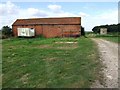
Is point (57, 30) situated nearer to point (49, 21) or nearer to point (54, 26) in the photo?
point (54, 26)

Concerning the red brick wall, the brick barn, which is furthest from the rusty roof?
the red brick wall

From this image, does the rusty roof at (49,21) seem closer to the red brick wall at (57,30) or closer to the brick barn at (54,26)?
the brick barn at (54,26)

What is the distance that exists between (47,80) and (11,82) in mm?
1246

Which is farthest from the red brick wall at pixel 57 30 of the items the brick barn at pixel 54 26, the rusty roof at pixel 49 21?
the rusty roof at pixel 49 21

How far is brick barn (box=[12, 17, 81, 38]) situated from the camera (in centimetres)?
5212

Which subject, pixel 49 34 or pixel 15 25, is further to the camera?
pixel 15 25

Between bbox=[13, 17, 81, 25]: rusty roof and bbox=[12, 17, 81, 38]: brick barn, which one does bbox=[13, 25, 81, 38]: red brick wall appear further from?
bbox=[13, 17, 81, 25]: rusty roof

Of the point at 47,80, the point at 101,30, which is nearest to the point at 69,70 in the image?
the point at 47,80

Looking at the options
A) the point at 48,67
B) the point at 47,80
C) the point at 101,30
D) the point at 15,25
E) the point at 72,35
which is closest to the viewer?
the point at 47,80

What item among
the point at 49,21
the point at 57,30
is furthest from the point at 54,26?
the point at 49,21

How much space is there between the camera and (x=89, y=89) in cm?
723

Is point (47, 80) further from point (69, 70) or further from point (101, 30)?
point (101, 30)

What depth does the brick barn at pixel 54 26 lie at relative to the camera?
52.1m

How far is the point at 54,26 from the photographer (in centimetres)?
5359
